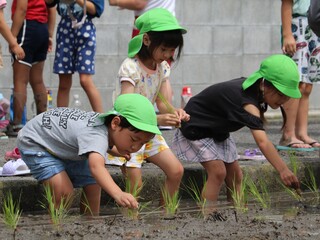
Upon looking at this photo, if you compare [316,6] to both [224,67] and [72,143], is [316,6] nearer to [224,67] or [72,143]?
[72,143]

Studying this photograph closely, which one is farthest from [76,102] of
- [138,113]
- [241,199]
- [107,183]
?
[107,183]

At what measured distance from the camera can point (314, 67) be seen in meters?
8.26

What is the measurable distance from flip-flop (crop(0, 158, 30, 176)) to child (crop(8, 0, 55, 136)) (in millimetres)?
2343

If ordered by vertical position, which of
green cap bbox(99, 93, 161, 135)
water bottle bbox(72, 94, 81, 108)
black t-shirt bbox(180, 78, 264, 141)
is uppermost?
green cap bbox(99, 93, 161, 135)

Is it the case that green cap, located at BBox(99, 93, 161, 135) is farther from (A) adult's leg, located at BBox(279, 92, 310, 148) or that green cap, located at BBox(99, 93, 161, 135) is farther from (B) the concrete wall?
(B) the concrete wall

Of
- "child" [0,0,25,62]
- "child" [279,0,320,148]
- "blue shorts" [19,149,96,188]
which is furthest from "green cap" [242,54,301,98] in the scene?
"child" [0,0,25,62]

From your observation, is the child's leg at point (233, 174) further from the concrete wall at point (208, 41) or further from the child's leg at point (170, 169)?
the concrete wall at point (208, 41)

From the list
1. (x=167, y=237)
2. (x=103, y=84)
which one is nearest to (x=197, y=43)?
(x=103, y=84)

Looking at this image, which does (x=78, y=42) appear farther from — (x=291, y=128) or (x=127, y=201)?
(x=127, y=201)

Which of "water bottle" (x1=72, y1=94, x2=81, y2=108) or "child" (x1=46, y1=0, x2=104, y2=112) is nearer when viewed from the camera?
"child" (x1=46, y1=0, x2=104, y2=112)

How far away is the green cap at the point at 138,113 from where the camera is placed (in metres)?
5.29

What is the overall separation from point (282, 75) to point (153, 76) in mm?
874

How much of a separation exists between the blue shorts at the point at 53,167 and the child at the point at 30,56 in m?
2.82

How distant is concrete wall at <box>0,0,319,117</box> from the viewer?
10539mm
